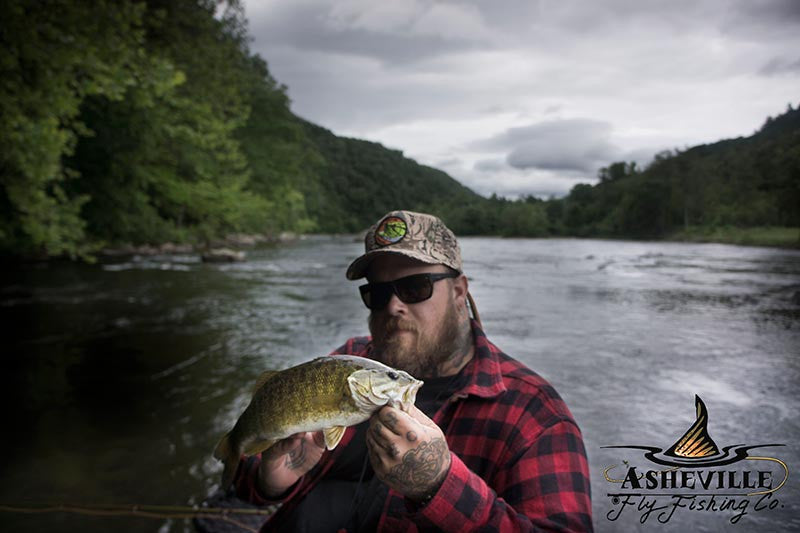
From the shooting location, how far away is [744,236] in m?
54.9

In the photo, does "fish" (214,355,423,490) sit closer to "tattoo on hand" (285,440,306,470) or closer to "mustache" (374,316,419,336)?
"tattoo on hand" (285,440,306,470)

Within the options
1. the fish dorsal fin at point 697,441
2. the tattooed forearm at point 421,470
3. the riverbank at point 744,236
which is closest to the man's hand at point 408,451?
the tattooed forearm at point 421,470

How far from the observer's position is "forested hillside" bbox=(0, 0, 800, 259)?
7.70m

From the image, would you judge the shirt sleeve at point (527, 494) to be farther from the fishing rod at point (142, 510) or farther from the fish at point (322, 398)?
the fishing rod at point (142, 510)

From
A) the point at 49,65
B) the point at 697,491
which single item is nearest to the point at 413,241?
the point at 697,491

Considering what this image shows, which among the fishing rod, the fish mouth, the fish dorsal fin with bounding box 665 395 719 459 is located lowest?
the fishing rod

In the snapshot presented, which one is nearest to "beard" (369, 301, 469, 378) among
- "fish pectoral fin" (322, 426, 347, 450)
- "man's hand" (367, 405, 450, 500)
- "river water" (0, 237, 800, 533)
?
"fish pectoral fin" (322, 426, 347, 450)

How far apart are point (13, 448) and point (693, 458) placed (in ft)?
20.0

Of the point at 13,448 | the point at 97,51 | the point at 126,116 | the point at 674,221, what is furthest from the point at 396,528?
the point at 674,221

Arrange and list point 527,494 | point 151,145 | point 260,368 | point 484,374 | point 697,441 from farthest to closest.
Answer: point 151,145 < point 260,368 < point 697,441 < point 484,374 < point 527,494

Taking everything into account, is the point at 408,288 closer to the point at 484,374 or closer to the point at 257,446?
the point at 484,374

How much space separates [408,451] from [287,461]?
803 mm

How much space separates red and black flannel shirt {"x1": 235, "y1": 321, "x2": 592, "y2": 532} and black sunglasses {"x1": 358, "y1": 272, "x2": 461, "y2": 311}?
349 mm

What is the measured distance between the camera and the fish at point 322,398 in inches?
61.2
